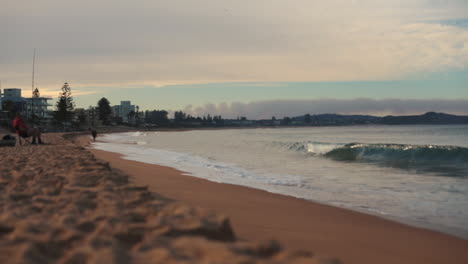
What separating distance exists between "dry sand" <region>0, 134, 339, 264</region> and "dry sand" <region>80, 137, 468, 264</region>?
65 centimetres

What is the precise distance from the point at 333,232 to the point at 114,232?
212 cm

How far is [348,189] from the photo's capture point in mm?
7129

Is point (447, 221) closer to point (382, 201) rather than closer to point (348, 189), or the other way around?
point (382, 201)

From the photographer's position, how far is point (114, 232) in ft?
9.07

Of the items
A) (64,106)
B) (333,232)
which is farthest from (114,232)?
(64,106)

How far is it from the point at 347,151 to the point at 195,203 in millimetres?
14485

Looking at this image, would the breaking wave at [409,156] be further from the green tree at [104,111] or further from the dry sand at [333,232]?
the green tree at [104,111]

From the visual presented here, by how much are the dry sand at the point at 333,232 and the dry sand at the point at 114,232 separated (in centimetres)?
65

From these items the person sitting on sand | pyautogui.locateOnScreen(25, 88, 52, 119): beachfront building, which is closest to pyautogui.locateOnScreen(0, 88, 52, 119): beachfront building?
pyautogui.locateOnScreen(25, 88, 52, 119): beachfront building

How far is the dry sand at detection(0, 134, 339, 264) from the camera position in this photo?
2.29 metres

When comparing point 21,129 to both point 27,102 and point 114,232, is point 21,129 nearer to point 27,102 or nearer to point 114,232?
point 114,232

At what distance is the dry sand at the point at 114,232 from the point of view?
7.51 feet

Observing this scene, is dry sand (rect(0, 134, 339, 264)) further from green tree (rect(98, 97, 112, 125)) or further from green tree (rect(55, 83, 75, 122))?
green tree (rect(98, 97, 112, 125))

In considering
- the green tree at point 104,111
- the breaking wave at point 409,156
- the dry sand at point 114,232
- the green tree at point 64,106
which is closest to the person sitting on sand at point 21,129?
the dry sand at point 114,232
